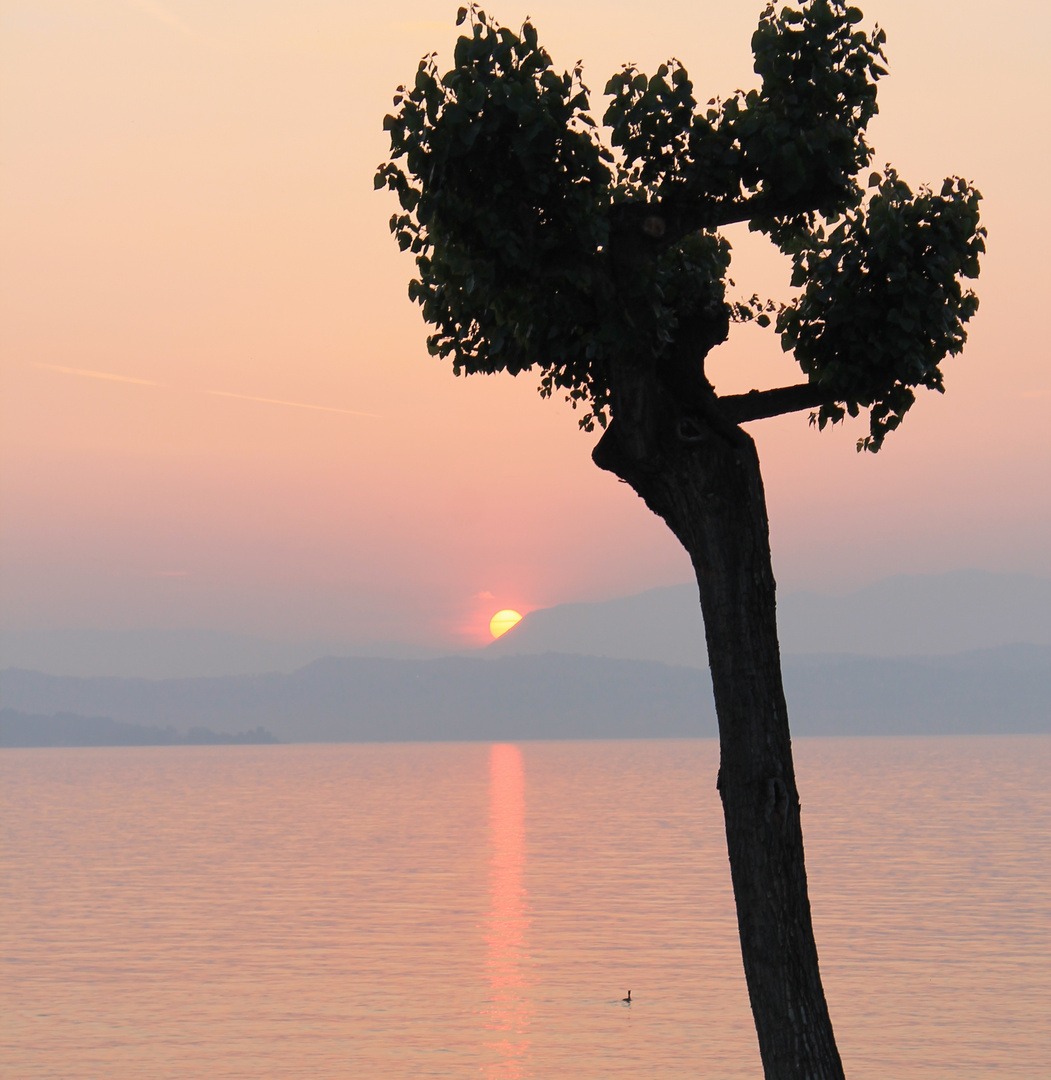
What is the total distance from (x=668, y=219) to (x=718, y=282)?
152cm

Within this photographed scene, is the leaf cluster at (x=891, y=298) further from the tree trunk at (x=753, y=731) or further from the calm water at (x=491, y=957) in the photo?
the calm water at (x=491, y=957)

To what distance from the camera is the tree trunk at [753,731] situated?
1116cm

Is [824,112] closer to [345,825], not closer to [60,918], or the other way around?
[60,918]

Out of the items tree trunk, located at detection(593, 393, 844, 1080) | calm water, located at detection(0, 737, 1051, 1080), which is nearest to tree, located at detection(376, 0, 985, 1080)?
tree trunk, located at detection(593, 393, 844, 1080)

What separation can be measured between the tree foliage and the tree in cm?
2

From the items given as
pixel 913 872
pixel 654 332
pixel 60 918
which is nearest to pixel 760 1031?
pixel 654 332

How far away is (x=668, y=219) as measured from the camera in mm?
12680

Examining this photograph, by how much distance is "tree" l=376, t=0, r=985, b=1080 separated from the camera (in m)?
11.4

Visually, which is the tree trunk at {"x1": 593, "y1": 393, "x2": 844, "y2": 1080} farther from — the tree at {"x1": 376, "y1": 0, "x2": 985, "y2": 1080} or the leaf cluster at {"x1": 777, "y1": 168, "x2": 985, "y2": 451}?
the leaf cluster at {"x1": 777, "y1": 168, "x2": 985, "y2": 451}

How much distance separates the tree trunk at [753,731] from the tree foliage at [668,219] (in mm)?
1240

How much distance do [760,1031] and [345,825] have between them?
121 m

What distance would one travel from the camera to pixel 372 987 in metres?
42.9

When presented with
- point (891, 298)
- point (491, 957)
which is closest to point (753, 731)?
point (891, 298)

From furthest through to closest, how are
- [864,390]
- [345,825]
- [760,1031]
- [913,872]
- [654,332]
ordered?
[345,825], [913,872], [864,390], [654,332], [760,1031]
